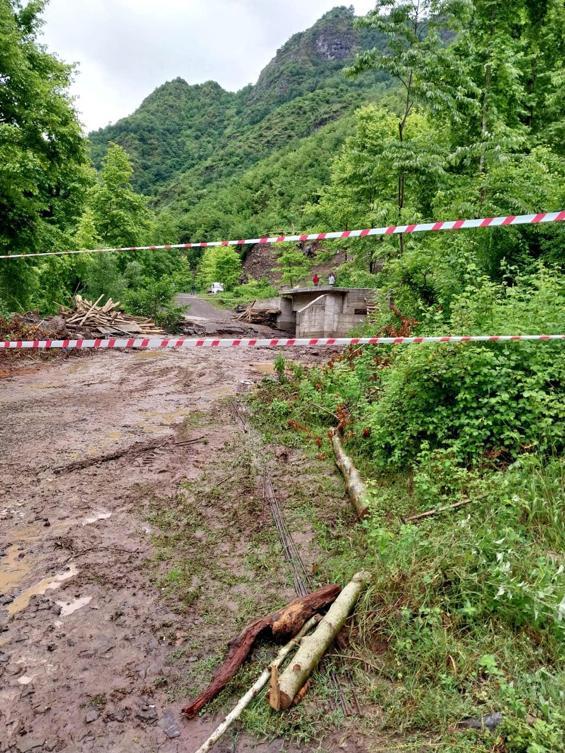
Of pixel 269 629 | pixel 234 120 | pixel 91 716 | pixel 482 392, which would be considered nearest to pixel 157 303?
pixel 482 392

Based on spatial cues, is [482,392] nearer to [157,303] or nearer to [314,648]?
[314,648]

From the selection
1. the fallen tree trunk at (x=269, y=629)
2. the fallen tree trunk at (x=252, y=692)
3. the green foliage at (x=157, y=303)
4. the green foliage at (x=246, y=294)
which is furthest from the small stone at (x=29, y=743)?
the green foliage at (x=246, y=294)

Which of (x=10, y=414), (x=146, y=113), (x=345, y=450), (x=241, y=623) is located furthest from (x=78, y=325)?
(x=146, y=113)

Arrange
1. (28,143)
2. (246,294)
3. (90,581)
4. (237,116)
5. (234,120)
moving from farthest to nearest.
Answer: (237,116) < (234,120) < (246,294) < (28,143) < (90,581)

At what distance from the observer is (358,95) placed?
103 meters

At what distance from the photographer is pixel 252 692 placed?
2502 millimetres

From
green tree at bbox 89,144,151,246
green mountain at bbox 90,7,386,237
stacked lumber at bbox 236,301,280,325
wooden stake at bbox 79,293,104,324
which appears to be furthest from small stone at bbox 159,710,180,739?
green mountain at bbox 90,7,386,237

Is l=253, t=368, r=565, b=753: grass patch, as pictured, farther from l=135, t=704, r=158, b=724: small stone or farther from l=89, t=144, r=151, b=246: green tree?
l=89, t=144, r=151, b=246: green tree

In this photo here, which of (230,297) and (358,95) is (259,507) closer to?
(230,297)

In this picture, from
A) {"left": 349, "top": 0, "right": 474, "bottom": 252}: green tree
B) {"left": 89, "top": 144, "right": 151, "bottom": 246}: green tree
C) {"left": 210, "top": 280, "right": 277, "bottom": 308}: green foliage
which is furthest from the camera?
{"left": 210, "top": 280, "right": 277, "bottom": 308}: green foliage

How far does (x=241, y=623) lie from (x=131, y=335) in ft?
52.3

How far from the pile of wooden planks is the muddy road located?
963cm

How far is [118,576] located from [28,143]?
1293 centimetres

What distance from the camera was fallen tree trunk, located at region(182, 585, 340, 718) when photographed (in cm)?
262
